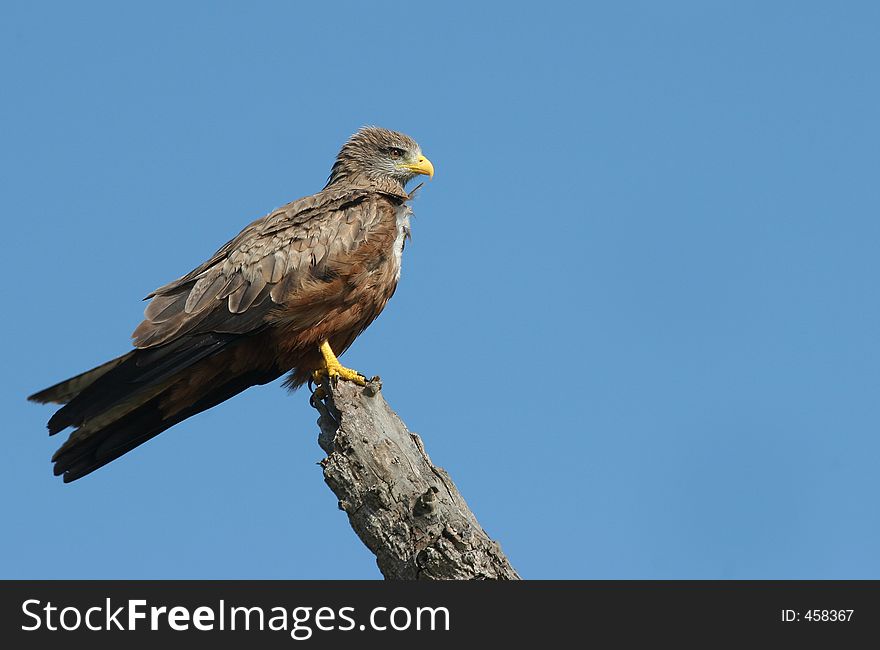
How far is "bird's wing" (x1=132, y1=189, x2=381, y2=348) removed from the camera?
7.89 m

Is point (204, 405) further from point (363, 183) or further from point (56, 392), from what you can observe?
point (363, 183)

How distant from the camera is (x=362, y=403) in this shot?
21.8 feet

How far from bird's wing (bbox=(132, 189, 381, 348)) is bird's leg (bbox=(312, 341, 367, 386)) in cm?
51

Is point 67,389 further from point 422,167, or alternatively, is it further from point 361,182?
point 422,167

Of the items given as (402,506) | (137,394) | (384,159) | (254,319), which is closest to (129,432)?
(137,394)

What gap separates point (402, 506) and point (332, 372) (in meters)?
2.06

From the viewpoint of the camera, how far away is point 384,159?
9617 millimetres

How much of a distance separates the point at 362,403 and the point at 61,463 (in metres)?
2.28

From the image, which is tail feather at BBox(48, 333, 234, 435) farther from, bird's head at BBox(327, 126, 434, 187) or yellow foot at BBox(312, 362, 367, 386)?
bird's head at BBox(327, 126, 434, 187)

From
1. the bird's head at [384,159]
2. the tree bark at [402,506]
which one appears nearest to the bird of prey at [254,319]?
the bird's head at [384,159]

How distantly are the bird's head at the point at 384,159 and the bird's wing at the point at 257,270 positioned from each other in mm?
1051

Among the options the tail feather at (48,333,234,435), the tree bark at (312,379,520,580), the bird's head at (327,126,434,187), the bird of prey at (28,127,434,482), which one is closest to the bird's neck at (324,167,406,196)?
the bird's head at (327,126,434,187)

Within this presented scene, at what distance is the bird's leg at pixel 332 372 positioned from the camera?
25.2ft
